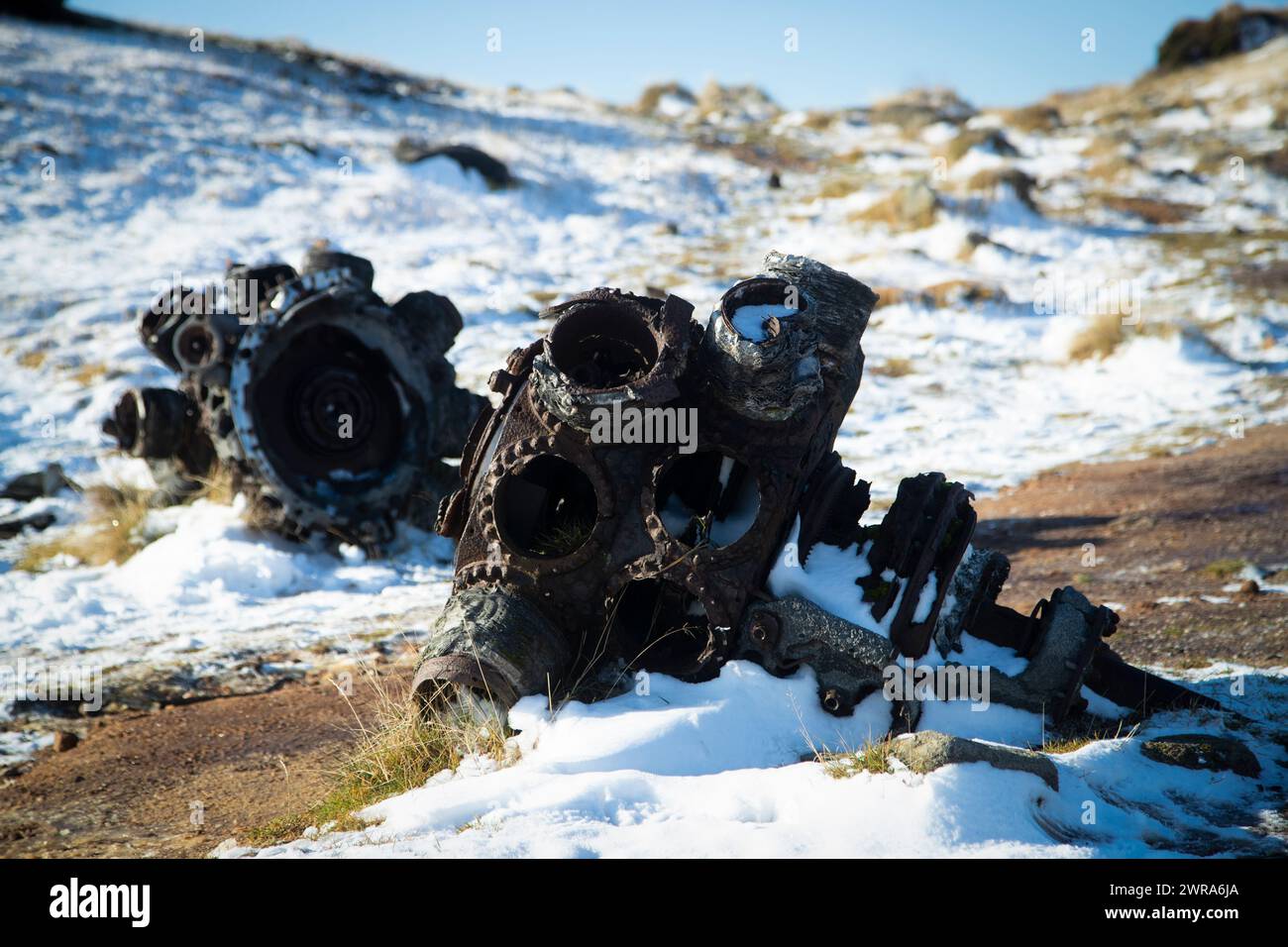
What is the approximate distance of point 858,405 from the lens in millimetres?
14047

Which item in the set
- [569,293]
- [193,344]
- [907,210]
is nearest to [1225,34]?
[907,210]

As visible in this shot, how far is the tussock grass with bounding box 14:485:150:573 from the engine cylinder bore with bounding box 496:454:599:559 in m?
5.56

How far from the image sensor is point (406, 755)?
15.1ft

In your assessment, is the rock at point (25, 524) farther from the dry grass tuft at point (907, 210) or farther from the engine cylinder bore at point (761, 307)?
the dry grass tuft at point (907, 210)

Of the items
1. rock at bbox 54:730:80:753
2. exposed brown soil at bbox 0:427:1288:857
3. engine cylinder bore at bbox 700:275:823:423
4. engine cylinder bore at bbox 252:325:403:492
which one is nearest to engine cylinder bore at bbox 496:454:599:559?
engine cylinder bore at bbox 700:275:823:423

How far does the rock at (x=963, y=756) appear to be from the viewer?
3789 millimetres

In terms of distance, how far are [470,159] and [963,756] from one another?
2284 cm

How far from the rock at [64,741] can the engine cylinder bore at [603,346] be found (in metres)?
3.61

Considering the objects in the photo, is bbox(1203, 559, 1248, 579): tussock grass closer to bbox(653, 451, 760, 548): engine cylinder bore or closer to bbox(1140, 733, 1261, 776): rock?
bbox(1140, 733, 1261, 776): rock

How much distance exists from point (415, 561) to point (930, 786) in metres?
6.30

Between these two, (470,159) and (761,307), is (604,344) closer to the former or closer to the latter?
(761,307)

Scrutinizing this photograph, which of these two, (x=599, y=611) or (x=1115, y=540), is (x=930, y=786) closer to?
(x=599, y=611)
